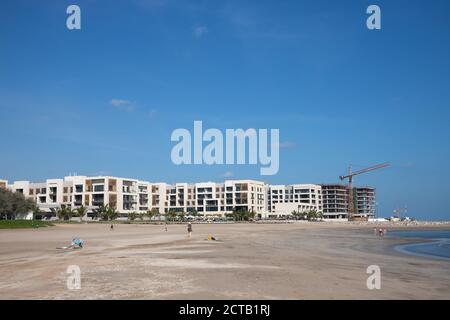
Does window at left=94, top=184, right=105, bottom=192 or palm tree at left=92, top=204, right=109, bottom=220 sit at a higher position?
window at left=94, top=184, right=105, bottom=192

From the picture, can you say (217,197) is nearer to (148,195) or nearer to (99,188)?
(148,195)

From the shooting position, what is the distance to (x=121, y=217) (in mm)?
151875

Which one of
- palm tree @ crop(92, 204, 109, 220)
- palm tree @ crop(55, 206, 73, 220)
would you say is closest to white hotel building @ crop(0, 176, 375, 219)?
palm tree @ crop(92, 204, 109, 220)

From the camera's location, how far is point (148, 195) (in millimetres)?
168500

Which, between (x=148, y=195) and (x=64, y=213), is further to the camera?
(x=148, y=195)

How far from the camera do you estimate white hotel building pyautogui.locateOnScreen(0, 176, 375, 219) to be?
149500 millimetres

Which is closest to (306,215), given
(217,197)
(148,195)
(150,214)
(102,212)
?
(217,197)

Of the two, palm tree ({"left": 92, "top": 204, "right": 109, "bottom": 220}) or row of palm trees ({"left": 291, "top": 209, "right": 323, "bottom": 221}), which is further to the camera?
row of palm trees ({"left": 291, "top": 209, "right": 323, "bottom": 221})

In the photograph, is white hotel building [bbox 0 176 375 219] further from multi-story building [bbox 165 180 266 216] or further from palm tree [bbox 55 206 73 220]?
palm tree [bbox 55 206 73 220]

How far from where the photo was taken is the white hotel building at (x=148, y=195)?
150 meters

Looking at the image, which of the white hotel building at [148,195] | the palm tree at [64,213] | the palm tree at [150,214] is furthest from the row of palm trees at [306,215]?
the palm tree at [64,213]
